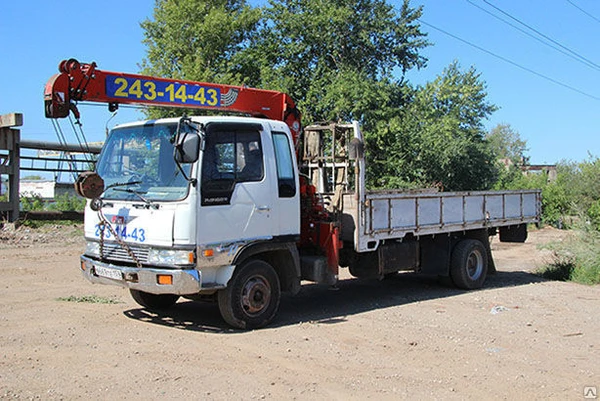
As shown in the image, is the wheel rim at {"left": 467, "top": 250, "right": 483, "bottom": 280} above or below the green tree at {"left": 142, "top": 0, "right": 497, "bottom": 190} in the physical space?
below

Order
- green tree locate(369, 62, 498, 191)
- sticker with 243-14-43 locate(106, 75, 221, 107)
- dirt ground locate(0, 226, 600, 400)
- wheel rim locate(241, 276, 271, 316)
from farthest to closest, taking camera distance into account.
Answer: green tree locate(369, 62, 498, 191) → sticker with 243-14-43 locate(106, 75, 221, 107) → wheel rim locate(241, 276, 271, 316) → dirt ground locate(0, 226, 600, 400)

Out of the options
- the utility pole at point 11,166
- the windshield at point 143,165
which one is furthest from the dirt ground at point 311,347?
the utility pole at point 11,166

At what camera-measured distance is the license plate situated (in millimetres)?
7291

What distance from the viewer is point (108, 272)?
7.41 m

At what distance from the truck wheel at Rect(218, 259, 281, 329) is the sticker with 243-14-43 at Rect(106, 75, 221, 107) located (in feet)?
8.54

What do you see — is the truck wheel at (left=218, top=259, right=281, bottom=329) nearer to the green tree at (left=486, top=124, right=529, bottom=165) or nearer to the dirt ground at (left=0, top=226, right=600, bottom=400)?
the dirt ground at (left=0, top=226, right=600, bottom=400)

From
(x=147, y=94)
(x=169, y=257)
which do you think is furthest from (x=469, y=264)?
(x=147, y=94)

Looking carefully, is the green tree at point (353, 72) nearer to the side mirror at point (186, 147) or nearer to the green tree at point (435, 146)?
the green tree at point (435, 146)

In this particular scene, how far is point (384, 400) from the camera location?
5.30m

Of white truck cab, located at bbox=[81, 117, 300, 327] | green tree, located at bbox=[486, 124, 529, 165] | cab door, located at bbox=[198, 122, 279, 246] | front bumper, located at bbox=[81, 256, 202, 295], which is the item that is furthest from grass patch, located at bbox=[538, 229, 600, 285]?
green tree, located at bbox=[486, 124, 529, 165]

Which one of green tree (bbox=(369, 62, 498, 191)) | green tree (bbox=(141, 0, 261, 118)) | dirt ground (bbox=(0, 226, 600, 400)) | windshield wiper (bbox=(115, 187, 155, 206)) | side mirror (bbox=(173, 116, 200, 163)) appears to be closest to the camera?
dirt ground (bbox=(0, 226, 600, 400))

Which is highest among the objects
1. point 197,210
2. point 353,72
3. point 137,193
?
point 353,72

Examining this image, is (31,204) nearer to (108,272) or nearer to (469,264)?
(108,272)

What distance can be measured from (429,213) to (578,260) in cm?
467
